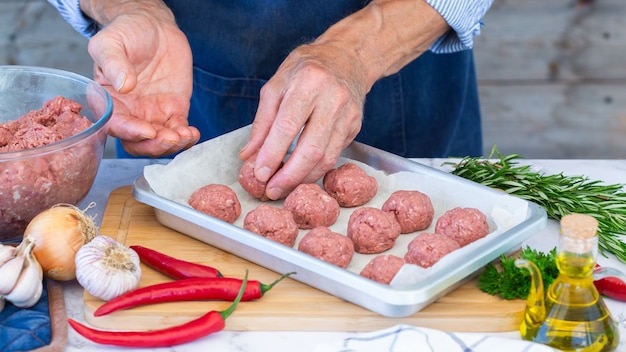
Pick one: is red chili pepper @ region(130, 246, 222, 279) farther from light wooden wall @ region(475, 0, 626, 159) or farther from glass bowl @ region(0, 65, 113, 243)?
Result: light wooden wall @ region(475, 0, 626, 159)

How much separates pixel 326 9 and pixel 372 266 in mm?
1165

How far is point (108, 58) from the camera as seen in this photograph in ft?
7.19

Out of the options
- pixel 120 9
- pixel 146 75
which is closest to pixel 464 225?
pixel 146 75

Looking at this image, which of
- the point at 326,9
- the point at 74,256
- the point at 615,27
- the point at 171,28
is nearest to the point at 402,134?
the point at 326,9

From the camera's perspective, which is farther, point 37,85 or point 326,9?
point 326,9

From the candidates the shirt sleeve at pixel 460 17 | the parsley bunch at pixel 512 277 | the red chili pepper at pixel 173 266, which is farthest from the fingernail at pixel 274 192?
the shirt sleeve at pixel 460 17

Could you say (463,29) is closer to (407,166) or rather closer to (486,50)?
(407,166)

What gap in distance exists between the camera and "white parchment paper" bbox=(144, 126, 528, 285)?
6.73 feet

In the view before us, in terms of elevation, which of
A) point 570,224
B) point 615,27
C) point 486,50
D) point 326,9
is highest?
point 570,224

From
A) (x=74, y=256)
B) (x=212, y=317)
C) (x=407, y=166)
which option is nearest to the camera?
(x=212, y=317)

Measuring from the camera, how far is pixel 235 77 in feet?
9.34

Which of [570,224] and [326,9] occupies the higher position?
[570,224]

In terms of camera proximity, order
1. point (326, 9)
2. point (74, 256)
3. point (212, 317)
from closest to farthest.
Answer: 1. point (212, 317)
2. point (74, 256)
3. point (326, 9)

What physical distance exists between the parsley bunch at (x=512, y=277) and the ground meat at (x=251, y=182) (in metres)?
0.66
